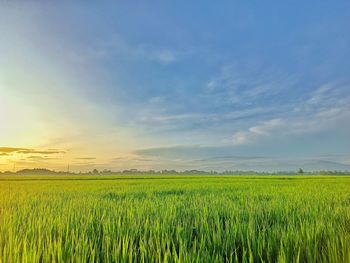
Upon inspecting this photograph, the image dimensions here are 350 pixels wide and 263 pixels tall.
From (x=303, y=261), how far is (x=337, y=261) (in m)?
0.34

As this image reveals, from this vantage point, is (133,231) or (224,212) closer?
(133,231)

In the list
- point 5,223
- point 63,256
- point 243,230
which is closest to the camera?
point 63,256

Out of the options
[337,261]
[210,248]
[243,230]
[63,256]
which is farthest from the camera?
[243,230]

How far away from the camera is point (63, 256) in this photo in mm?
1925

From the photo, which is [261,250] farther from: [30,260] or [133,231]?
[30,260]

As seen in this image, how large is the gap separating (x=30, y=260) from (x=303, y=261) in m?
1.87

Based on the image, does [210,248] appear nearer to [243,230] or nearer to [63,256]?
[243,230]

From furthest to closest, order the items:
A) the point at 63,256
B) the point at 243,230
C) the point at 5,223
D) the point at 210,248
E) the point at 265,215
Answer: the point at 265,215, the point at 5,223, the point at 243,230, the point at 210,248, the point at 63,256

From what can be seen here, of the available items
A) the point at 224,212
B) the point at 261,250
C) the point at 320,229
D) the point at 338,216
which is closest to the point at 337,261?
the point at 261,250

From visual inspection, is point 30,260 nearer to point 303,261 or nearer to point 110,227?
point 110,227

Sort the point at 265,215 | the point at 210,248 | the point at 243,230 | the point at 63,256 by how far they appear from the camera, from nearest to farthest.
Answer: the point at 63,256 → the point at 210,248 → the point at 243,230 → the point at 265,215

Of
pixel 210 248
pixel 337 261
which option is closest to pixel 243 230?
pixel 210 248

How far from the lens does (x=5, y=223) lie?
320 centimetres

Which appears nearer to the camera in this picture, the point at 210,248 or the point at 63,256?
the point at 63,256
